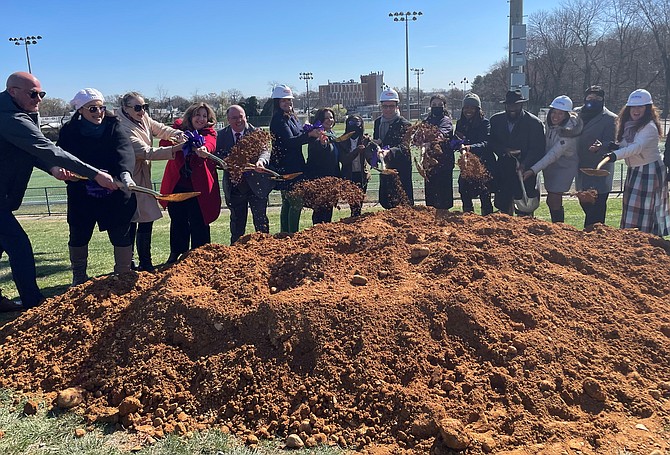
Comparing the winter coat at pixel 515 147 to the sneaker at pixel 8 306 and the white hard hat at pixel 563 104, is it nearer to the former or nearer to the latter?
the white hard hat at pixel 563 104

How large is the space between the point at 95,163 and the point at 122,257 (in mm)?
882

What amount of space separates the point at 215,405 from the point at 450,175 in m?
4.30

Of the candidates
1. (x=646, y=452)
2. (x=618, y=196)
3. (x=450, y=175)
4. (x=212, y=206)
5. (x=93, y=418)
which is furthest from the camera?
(x=618, y=196)

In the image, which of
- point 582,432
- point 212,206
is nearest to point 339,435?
point 582,432

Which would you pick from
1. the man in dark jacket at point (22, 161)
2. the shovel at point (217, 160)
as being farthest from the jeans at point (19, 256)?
the shovel at point (217, 160)

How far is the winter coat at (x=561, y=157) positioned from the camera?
590 centimetres

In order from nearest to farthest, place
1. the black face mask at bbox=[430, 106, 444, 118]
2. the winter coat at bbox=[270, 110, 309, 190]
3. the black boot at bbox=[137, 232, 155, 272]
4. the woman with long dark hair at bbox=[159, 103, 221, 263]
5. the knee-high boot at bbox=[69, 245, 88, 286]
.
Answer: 1. the knee-high boot at bbox=[69, 245, 88, 286]
2. the woman with long dark hair at bbox=[159, 103, 221, 263]
3. the black boot at bbox=[137, 232, 155, 272]
4. the winter coat at bbox=[270, 110, 309, 190]
5. the black face mask at bbox=[430, 106, 444, 118]

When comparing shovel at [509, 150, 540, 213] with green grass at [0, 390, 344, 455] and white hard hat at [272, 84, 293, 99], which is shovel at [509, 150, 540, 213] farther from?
green grass at [0, 390, 344, 455]

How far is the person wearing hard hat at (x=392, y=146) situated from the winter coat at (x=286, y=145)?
893mm

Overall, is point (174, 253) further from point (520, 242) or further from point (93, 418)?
point (520, 242)

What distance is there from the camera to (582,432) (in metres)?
2.69

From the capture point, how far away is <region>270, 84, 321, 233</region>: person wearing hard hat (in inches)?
226

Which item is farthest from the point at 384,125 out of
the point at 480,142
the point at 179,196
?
the point at 179,196

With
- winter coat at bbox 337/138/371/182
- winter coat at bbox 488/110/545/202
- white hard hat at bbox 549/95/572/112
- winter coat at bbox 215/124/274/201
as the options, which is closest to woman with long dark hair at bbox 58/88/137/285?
winter coat at bbox 215/124/274/201
